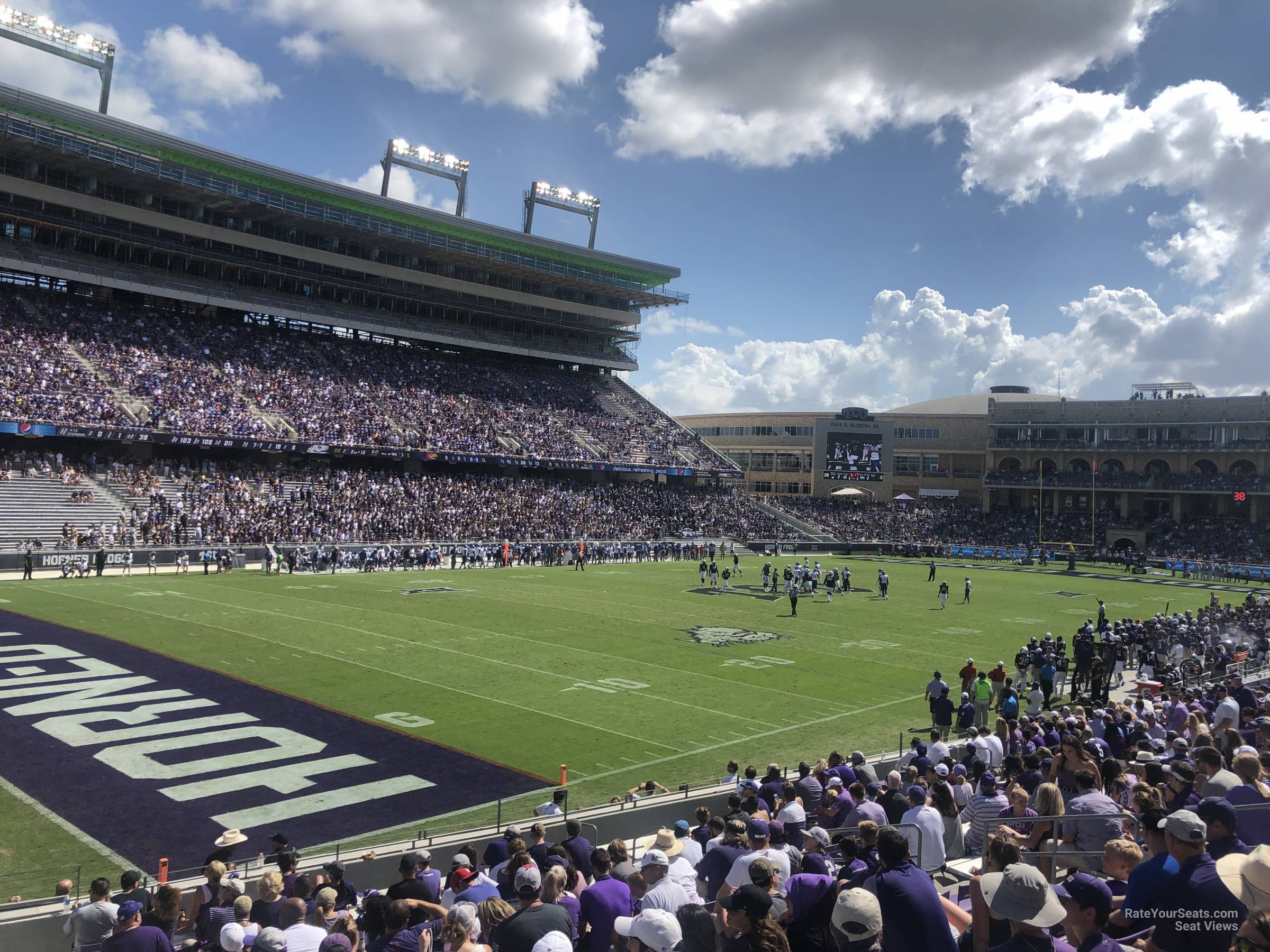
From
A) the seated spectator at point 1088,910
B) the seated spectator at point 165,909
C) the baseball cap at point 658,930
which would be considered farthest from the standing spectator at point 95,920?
the seated spectator at point 1088,910

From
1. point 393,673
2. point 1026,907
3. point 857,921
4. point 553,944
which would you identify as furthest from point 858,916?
point 393,673

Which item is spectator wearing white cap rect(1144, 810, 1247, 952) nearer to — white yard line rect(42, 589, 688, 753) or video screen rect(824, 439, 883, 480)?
white yard line rect(42, 589, 688, 753)

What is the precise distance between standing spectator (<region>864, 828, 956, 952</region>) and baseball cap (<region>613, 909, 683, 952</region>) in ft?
3.54

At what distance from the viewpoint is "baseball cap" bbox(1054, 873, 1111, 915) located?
4.60 m

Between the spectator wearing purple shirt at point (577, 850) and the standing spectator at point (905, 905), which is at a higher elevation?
the standing spectator at point (905, 905)

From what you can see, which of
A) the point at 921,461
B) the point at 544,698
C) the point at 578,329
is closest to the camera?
the point at 544,698

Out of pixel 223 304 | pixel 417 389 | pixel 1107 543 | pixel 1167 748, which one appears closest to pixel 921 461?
pixel 1107 543

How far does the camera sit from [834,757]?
1148 centimetres

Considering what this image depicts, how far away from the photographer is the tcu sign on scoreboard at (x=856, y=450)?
7569 cm

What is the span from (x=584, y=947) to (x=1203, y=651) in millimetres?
24347

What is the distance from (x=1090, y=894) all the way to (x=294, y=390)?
2224 inches

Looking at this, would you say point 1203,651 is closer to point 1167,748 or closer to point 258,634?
point 1167,748

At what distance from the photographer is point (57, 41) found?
173 ft

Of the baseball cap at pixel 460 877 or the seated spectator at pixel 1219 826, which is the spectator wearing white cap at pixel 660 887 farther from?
the seated spectator at pixel 1219 826
